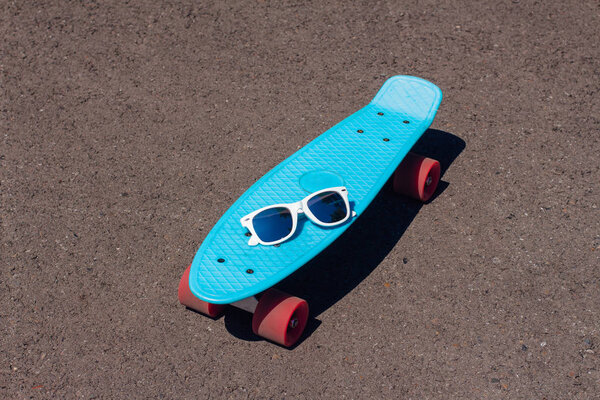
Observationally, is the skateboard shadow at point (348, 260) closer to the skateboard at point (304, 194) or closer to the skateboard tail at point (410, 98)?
the skateboard at point (304, 194)

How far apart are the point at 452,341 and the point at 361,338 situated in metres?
0.56

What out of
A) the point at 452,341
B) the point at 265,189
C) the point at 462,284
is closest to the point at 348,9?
the point at 265,189

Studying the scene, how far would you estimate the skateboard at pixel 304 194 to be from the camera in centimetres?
413

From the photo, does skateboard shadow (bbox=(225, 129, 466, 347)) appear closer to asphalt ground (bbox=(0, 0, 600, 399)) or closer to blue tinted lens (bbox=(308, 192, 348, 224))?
asphalt ground (bbox=(0, 0, 600, 399))

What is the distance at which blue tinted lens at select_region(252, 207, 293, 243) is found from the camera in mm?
4348

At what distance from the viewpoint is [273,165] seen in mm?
5582

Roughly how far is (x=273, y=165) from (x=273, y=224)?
1.27 meters

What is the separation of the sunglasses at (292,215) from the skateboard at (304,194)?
0.04 metres

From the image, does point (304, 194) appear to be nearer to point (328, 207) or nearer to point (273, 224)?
point (328, 207)

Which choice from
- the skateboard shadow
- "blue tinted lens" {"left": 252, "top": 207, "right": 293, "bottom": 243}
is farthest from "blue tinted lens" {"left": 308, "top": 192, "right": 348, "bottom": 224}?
the skateboard shadow

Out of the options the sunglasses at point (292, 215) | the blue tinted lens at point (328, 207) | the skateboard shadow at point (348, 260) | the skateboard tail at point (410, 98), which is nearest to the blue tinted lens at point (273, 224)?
the sunglasses at point (292, 215)

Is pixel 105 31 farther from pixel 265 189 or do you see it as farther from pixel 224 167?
pixel 265 189

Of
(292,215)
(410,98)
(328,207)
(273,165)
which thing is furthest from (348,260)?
(410,98)

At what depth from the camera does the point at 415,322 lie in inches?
173
